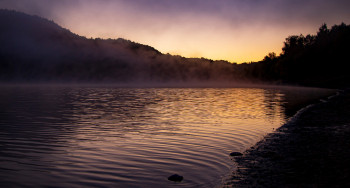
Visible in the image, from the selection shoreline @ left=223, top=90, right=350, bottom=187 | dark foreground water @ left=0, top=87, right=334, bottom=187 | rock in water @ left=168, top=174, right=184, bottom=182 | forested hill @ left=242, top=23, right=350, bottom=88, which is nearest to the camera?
shoreline @ left=223, top=90, right=350, bottom=187

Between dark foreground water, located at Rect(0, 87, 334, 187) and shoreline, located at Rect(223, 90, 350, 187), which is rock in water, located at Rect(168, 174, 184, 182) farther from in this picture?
shoreline, located at Rect(223, 90, 350, 187)

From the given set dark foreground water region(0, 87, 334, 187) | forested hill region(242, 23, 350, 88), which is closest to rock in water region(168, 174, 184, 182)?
dark foreground water region(0, 87, 334, 187)

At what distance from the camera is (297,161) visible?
39.6 ft

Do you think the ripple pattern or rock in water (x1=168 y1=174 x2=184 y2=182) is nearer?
rock in water (x1=168 y1=174 x2=184 y2=182)

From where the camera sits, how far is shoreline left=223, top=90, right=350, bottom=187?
9.77 meters

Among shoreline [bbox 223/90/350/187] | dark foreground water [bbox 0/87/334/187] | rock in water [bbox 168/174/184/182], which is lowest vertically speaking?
dark foreground water [bbox 0/87/334/187]

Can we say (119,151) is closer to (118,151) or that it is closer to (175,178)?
(118,151)

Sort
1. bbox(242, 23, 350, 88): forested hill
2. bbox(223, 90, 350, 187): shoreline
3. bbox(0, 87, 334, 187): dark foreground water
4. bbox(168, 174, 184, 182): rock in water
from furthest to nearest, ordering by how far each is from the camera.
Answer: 1. bbox(242, 23, 350, 88): forested hill
2. bbox(0, 87, 334, 187): dark foreground water
3. bbox(168, 174, 184, 182): rock in water
4. bbox(223, 90, 350, 187): shoreline

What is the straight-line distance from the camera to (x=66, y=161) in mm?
12344

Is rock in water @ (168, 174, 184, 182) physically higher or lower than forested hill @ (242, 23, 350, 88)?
lower

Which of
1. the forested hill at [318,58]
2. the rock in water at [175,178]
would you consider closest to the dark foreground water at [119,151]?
the rock in water at [175,178]

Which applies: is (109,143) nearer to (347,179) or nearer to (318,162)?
(318,162)

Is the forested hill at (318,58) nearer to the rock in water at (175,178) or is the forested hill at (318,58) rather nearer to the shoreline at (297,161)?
the shoreline at (297,161)

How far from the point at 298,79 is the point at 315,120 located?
452 feet
